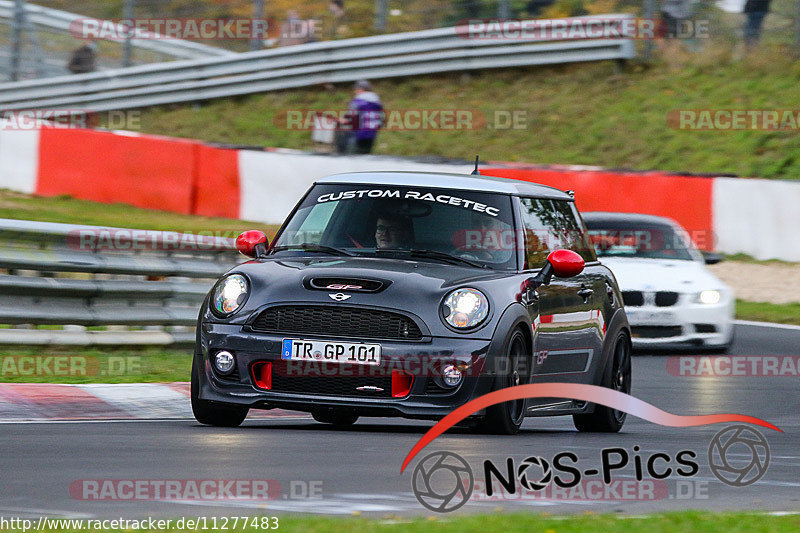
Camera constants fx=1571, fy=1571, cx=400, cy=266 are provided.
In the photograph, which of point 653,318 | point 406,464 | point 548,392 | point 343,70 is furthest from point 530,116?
point 406,464

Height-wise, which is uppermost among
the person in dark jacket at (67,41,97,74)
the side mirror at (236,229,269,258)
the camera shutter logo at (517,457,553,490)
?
the person in dark jacket at (67,41,97,74)

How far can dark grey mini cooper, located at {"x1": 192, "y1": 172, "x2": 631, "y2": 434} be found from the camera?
309 inches

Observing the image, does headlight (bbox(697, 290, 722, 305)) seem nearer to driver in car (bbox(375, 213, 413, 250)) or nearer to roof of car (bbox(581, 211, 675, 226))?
roof of car (bbox(581, 211, 675, 226))

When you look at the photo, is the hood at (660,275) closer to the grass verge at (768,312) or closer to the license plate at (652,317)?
the license plate at (652,317)

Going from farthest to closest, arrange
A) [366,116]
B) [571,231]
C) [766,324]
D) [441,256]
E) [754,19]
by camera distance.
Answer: [754,19] < [366,116] < [766,324] < [571,231] < [441,256]

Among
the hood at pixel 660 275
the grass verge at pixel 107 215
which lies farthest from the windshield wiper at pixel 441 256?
the grass verge at pixel 107 215

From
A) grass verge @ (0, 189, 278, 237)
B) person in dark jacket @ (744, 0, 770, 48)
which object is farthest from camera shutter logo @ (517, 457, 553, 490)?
person in dark jacket @ (744, 0, 770, 48)

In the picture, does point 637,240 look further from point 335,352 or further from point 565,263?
point 335,352

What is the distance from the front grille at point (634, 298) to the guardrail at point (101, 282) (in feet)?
13.8

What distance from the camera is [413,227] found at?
28.5ft

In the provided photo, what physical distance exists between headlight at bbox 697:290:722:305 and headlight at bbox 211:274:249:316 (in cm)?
747

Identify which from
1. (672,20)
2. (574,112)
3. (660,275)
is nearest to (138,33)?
(574,112)

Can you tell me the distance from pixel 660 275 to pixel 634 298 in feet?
1.52

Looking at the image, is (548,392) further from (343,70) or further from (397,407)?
(343,70)
